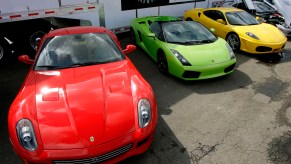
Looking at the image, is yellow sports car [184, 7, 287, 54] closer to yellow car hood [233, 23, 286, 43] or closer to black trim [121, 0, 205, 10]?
yellow car hood [233, 23, 286, 43]

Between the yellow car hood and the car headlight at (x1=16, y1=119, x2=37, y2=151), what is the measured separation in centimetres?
659

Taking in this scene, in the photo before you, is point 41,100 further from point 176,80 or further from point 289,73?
point 289,73

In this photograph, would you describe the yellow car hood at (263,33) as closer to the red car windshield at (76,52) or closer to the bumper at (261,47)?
the bumper at (261,47)

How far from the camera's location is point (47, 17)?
6.82 metres

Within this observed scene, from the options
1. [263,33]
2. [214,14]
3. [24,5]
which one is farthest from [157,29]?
[24,5]

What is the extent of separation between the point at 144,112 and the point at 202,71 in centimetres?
270

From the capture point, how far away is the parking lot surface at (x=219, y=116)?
3422mm

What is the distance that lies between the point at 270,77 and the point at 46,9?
6285mm

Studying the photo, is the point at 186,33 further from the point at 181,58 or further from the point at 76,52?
the point at 76,52

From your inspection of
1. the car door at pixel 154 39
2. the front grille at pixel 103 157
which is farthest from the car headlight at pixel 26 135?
the car door at pixel 154 39

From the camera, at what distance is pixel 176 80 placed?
582 centimetres

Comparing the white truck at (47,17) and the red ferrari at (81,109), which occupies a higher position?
the white truck at (47,17)

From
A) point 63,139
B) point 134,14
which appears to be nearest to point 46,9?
point 134,14

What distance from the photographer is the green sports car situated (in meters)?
5.35
